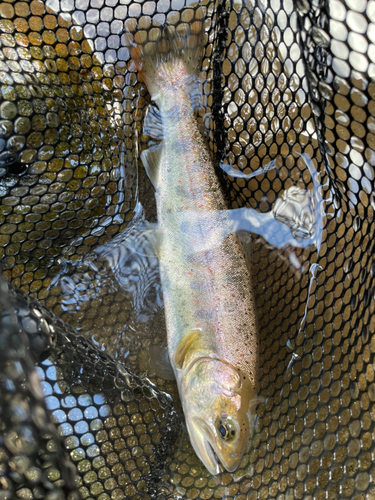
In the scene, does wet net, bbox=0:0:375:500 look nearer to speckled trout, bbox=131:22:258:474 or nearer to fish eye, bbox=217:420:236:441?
speckled trout, bbox=131:22:258:474

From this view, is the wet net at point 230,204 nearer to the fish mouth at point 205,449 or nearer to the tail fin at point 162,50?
the tail fin at point 162,50

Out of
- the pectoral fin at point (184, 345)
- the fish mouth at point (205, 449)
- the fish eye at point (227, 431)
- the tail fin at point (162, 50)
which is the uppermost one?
the tail fin at point (162, 50)

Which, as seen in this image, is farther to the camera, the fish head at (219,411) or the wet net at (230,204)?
the wet net at (230,204)

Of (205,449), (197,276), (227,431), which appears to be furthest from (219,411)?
(197,276)

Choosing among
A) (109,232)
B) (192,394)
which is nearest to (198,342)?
(192,394)

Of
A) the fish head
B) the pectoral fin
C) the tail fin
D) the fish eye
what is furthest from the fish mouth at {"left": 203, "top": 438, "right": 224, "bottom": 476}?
the tail fin

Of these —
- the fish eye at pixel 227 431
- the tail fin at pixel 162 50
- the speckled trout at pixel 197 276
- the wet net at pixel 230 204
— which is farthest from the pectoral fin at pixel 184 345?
the tail fin at pixel 162 50
